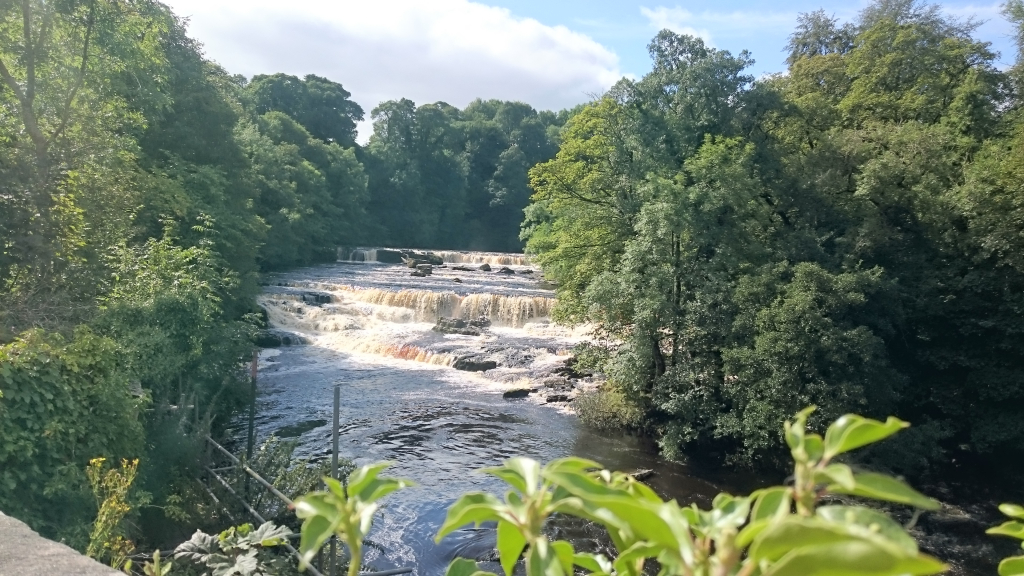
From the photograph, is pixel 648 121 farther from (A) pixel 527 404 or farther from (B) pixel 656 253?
(A) pixel 527 404

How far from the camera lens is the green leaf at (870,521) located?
61 cm

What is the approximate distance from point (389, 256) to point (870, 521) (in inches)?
1659

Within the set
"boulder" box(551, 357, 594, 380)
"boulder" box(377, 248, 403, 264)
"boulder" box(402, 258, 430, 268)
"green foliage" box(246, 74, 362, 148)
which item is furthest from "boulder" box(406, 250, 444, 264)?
"green foliage" box(246, 74, 362, 148)

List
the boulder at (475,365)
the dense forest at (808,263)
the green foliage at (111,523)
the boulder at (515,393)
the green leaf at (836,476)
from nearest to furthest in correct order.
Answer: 1. the green leaf at (836,476)
2. the green foliage at (111,523)
3. the dense forest at (808,263)
4. the boulder at (515,393)
5. the boulder at (475,365)

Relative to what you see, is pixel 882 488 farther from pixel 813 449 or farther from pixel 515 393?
pixel 515 393

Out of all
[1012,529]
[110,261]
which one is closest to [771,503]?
[1012,529]

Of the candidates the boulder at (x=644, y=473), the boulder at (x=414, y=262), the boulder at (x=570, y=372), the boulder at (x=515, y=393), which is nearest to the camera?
the boulder at (x=644, y=473)

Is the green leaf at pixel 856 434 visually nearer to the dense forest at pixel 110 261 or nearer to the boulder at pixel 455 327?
the dense forest at pixel 110 261

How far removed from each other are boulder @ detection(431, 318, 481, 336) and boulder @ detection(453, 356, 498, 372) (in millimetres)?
3436

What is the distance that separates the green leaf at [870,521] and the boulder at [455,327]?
73.6ft

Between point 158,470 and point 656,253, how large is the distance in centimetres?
944

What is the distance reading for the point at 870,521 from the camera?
69cm

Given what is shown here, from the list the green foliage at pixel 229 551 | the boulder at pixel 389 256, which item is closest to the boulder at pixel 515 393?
the green foliage at pixel 229 551

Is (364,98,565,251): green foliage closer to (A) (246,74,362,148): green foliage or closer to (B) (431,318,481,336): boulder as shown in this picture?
(A) (246,74,362,148): green foliage
